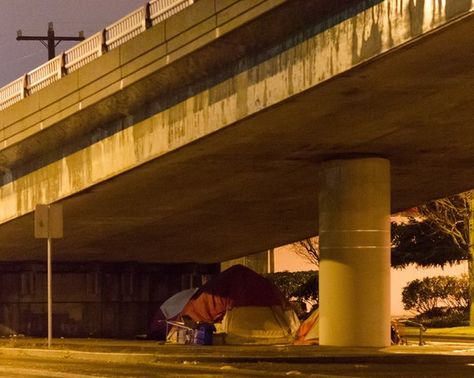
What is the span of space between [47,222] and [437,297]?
24739 mm

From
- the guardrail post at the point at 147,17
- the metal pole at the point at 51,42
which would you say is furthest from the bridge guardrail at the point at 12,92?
the metal pole at the point at 51,42

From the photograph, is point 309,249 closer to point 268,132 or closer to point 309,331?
point 309,331

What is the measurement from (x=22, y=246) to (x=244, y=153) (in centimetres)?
1194

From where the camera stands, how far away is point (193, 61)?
24.1 meters

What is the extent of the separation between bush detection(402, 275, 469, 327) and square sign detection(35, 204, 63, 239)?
70.2ft

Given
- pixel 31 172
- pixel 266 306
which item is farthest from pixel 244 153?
pixel 31 172

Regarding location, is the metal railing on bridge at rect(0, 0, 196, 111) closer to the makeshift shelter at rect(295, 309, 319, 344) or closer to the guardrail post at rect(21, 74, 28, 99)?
the guardrail post at rect(21, 74, 28, 99)

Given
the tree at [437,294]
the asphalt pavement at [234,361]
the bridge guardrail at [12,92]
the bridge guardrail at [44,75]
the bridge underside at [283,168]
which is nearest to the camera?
the asphalt pavement at [234,361]

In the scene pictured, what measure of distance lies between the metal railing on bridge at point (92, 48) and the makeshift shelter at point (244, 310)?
19.8 ft

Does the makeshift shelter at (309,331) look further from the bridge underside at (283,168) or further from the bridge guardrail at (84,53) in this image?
the bridge guardrail at (84,53)

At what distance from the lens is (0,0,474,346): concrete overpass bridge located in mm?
20969

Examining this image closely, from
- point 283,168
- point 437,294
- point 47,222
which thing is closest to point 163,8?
point 283,168

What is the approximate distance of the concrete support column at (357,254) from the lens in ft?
85.8

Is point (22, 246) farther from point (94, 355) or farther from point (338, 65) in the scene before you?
point (338, 65)
